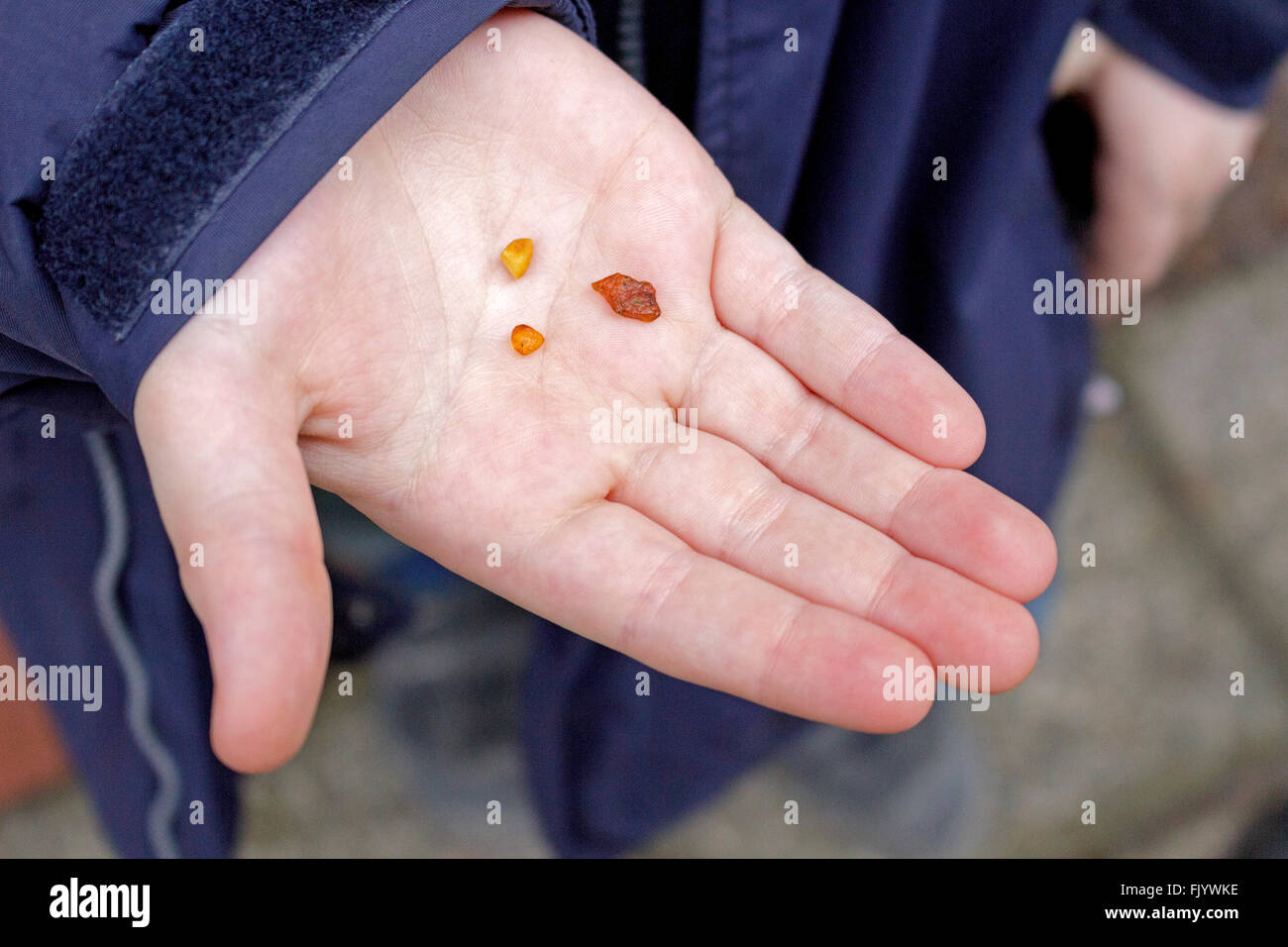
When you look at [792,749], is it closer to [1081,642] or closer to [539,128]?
[1081,642]

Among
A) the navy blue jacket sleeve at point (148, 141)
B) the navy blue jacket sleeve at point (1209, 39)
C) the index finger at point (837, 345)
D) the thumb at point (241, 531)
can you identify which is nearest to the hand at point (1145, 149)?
the navy blue jacket sleeve at point (1209, 39)

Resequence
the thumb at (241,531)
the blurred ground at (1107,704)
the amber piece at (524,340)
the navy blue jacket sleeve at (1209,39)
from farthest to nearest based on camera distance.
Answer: the blurred ground at (1107,704), the navy blue jacket sleeve at (1209,39), the amber piece at (524,340), the thumb at (241,531)

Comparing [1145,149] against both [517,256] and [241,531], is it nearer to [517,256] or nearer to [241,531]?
[517,256]

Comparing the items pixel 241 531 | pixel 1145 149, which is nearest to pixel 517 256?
pixel 241 531

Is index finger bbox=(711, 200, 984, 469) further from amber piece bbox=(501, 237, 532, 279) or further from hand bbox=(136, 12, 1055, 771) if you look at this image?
amber piece bbox=(501, 237, 532, 279)

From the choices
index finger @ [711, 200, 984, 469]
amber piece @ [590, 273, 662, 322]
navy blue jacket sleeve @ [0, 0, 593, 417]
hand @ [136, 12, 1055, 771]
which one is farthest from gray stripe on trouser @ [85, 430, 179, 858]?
index finger @ [711, 200, 984, 469]

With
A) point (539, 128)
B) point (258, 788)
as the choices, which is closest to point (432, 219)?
point (539, 128)

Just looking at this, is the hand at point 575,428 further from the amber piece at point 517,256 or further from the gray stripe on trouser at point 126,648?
the gray stripe on trouser at point 126,648
